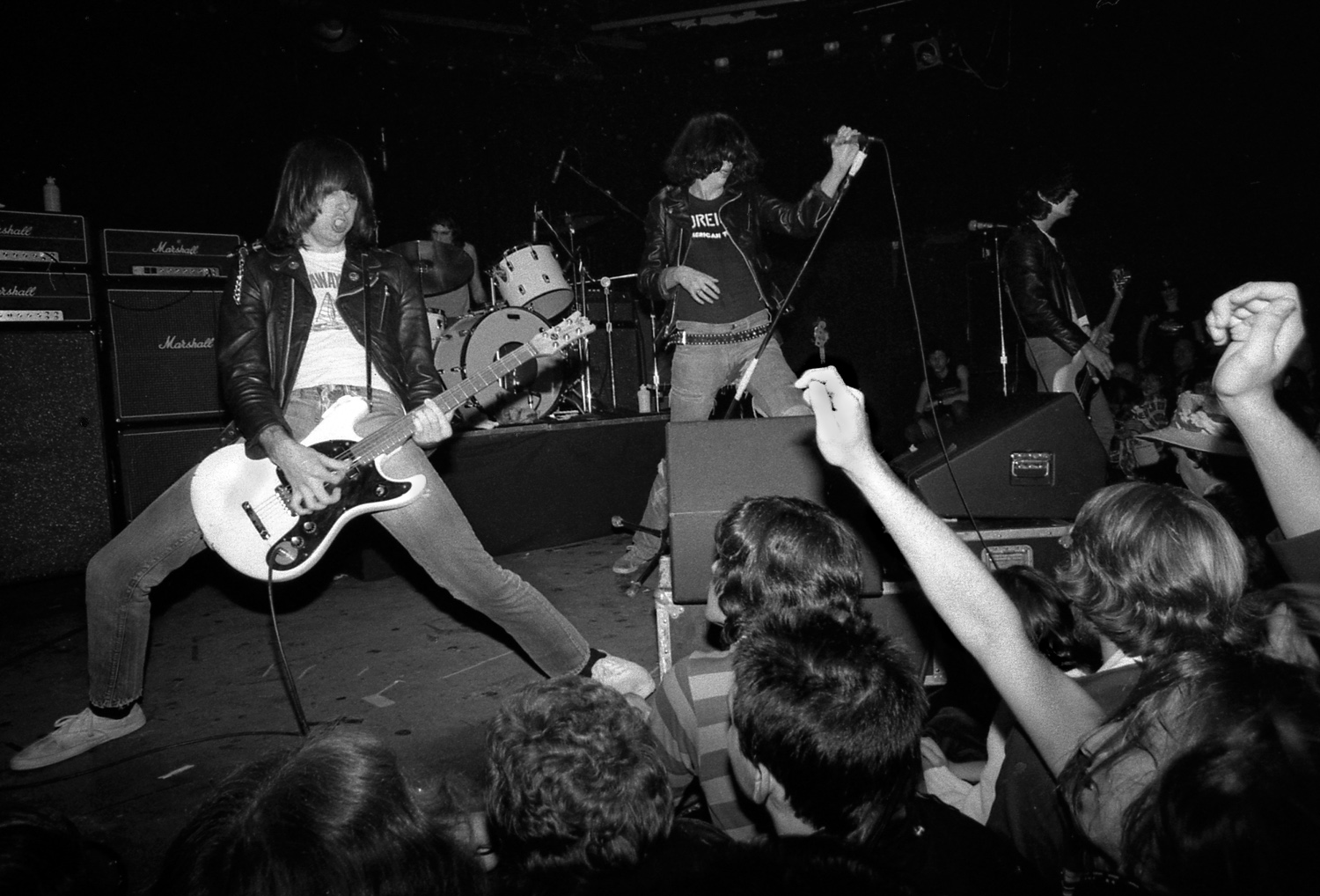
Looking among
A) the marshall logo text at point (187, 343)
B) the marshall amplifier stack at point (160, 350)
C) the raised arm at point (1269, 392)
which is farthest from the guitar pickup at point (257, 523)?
the marshall logo text at point (187, 343)

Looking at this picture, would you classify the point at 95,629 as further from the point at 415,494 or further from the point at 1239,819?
the point at 1239,819

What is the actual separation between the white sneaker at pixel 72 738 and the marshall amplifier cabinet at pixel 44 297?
3.48 m

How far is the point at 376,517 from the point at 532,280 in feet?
14.0

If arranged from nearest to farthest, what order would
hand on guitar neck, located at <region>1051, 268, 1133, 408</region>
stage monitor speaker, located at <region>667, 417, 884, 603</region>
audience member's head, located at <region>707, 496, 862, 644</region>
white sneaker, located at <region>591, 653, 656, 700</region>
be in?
audience member's head, located at <region>707, 496, 862, 644</region> → stage monitor speaker, located at <region>667, 417, 884, 603</region> → white sneaker, located at <region>591, 653, 656, 700</region> → hand on guitar neck, located at <region>1051, 268, 1133, 408</region>

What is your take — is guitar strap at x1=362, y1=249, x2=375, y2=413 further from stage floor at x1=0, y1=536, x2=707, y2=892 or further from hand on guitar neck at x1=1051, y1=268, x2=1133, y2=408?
hand on guitar neck at x1=1051, y1=268, x2=1133, y2=408

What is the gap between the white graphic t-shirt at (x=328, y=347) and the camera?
8.96ft

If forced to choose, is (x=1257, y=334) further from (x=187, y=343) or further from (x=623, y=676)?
(x=187, y=343)

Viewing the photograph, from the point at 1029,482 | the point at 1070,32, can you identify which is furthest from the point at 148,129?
the point at 1070,32

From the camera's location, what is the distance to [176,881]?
30.7 inches

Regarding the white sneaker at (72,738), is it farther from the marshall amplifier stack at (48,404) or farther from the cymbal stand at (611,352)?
the cymbal stand at (611,352)

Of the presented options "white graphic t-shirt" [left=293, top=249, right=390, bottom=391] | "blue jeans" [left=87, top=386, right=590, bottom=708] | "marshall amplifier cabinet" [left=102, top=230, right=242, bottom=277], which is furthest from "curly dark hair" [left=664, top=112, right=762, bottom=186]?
"marshall amplifier cabinet" [left=102, top=230, right=242, bottom=277]

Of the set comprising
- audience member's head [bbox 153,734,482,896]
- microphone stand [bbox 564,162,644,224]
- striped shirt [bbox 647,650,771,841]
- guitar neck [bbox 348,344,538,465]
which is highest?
microphone stand [bbox 564,162,644,224]

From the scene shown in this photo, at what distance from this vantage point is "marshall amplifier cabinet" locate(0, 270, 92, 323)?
15.9 feet

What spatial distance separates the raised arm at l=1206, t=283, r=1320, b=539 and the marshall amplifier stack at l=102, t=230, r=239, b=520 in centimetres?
578
